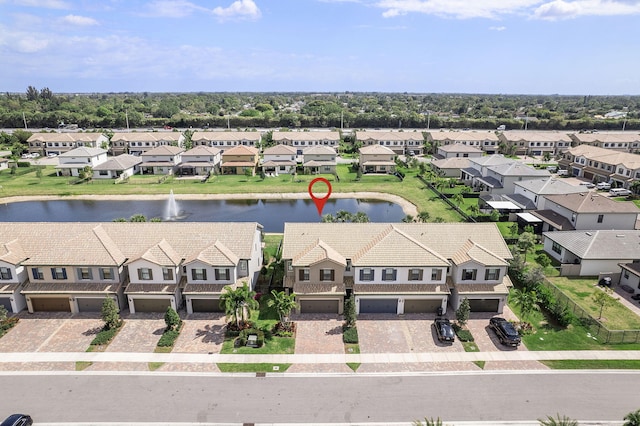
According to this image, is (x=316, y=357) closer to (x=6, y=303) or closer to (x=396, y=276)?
(x=396, y=276)

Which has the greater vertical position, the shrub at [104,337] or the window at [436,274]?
the window at [436,274]

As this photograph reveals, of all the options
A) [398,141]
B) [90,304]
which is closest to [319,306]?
[90,304]

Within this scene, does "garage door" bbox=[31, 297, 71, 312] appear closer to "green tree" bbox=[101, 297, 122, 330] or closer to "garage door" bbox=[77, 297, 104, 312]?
"garage door" bbox=[77, 297, 104, 312]

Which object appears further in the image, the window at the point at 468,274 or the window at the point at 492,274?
the window at the point at 492,274

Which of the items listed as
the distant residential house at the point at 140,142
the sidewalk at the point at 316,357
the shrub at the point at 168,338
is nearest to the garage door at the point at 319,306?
the sidewalk at the point at 316,357

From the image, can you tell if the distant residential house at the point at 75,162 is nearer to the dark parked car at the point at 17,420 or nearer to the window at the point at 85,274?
the window at the point at 85,274

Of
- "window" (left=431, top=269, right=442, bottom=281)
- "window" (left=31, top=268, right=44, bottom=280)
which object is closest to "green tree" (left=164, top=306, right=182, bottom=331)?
"window" (left=31, top=268, right=44, bottom=280)

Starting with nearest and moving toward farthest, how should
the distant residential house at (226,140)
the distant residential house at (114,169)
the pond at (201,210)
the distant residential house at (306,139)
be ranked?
the pond at (201,210) → the distant residential house at (114,169) → the distant residential house at (226,140) → the distant residential house at (306,139)

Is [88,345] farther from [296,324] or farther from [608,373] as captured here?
[608,373]

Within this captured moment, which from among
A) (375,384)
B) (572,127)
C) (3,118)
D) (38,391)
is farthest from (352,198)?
(3,118)
